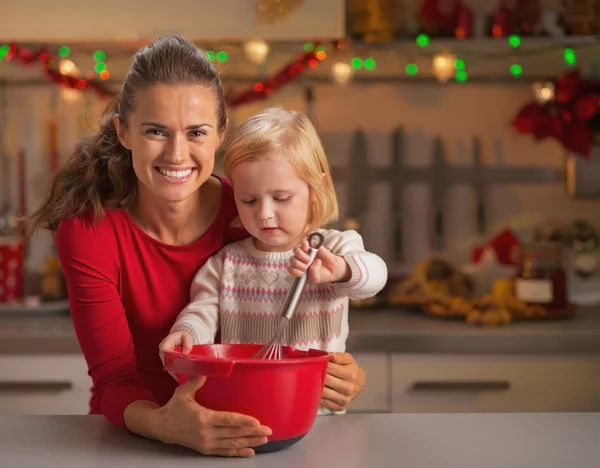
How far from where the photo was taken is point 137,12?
236 centimetres

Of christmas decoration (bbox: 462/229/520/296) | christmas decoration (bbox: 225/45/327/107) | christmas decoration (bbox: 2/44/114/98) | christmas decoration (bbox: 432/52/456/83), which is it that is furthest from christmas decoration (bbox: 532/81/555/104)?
christmas decoration (bbox: 2/44/114/98)

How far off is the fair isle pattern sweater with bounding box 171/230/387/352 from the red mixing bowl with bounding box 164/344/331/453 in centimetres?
28

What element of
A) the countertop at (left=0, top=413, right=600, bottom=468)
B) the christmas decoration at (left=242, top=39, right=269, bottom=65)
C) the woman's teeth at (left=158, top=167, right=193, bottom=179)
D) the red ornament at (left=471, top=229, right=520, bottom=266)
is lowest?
the countertop at (left=0, top=413, right=600, bottom=468)

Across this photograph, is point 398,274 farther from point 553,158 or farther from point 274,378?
point 274,378

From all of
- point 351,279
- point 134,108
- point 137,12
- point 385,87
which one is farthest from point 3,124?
point 351,279

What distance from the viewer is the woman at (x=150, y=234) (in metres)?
1.06

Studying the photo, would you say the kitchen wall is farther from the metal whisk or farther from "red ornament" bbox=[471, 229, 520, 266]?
the metal whisk

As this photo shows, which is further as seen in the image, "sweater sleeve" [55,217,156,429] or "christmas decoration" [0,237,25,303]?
"christmas decoration" [0,237,25,303]

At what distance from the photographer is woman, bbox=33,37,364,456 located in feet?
3.49

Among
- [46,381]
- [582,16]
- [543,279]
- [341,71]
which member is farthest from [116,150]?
[582,16]

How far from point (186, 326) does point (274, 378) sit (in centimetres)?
32

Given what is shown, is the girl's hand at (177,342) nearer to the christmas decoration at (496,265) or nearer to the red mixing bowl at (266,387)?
the red mixing bowl at (266,387)

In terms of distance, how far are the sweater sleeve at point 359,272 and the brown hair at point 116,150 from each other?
10.3 inches

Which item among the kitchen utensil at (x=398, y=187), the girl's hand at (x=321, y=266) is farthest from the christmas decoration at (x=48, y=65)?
the girl's hand at (x=321, y=266)
